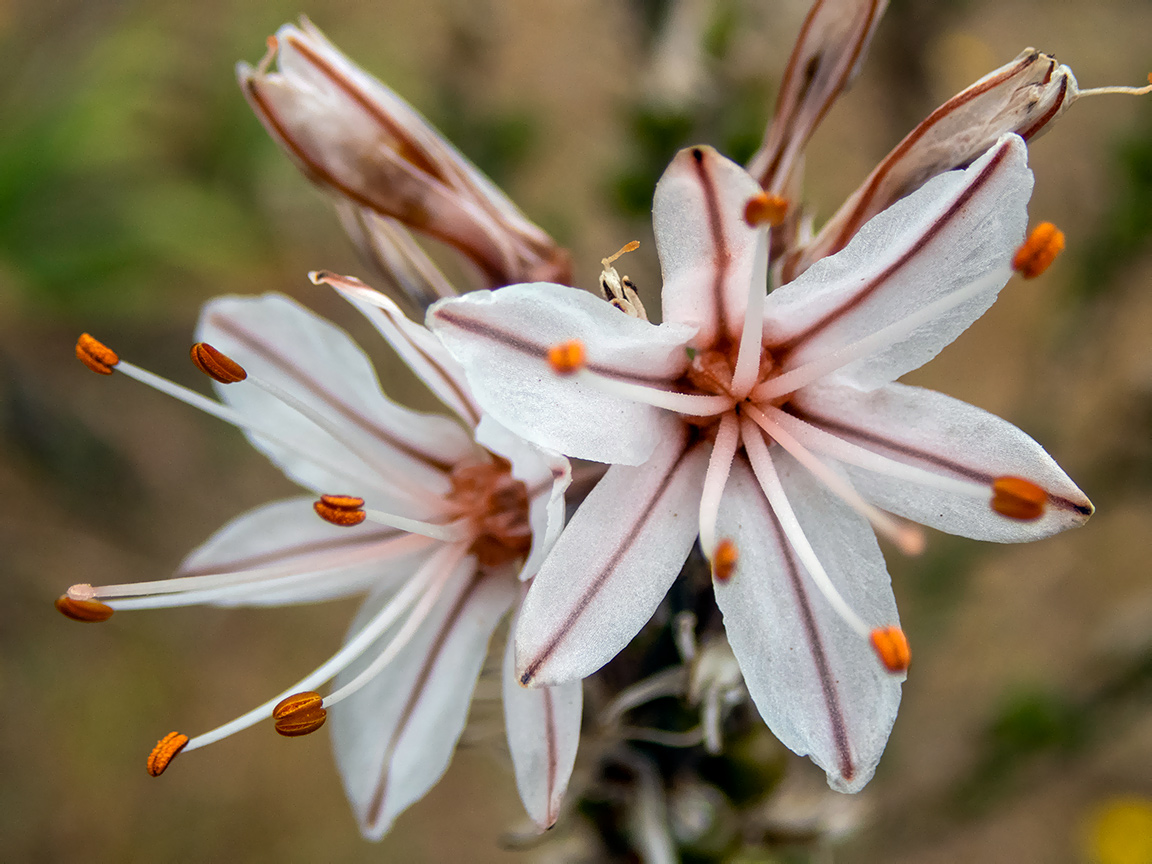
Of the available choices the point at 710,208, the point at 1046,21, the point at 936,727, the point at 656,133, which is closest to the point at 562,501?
the point at 710,208

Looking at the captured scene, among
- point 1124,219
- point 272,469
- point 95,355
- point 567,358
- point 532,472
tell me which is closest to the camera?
point 567,358

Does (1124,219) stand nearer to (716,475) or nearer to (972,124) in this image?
(972,124)

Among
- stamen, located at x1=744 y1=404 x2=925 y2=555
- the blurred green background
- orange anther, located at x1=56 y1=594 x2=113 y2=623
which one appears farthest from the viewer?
the blurred green background

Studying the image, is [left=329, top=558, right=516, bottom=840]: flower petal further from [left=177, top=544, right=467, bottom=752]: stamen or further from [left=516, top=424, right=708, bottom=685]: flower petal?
[left=516, top=424, right=708, bottom=685]: flower petal

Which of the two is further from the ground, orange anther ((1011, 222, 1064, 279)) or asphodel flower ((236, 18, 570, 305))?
orange anther ((1011, 222, 1064, 279))

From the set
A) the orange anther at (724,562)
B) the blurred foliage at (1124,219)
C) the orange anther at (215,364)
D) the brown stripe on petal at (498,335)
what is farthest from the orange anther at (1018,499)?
the blurred foliage at (1124,219)

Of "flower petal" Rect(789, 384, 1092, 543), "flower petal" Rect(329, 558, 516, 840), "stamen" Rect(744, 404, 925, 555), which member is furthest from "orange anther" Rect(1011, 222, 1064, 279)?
"flower petal" Rect(329, 558, 516, 840)

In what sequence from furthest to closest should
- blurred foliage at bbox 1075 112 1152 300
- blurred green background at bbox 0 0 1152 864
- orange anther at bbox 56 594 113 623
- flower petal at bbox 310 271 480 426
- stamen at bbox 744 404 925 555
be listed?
blurred green background at bbox 0 0 1152 864
blurred foliage at bbox 1075 112 1152 300
orange anther at bbox 56 594 113 623
flower petal at bbox 310 271 480 426
stamen at bbox 744 404 925 555

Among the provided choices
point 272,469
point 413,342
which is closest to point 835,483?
point 413,342
